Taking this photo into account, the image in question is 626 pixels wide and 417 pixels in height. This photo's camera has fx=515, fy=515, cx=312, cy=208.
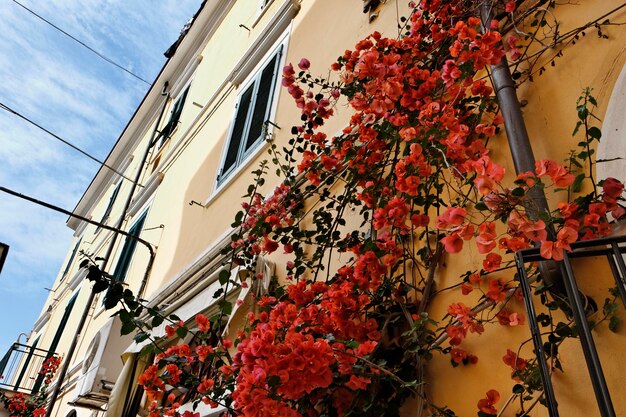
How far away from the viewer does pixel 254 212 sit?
4.19 meters

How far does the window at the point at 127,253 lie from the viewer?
9134mm

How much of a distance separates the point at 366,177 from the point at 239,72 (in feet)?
14.7

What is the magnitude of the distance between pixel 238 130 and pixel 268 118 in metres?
0.91

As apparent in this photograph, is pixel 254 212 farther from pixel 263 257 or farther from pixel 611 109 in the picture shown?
pixel 611 109

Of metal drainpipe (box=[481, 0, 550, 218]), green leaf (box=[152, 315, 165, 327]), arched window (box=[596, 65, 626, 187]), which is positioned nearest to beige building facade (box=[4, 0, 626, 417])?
arched window (box=[596, 65, 626, 187])

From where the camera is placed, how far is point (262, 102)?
6.13 m

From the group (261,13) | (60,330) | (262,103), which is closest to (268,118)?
(262,103)

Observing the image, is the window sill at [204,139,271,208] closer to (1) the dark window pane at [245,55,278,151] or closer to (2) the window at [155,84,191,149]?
(1) the dark window pane at [245,55,278,151]

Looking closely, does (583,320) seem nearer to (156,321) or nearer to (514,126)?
(514,126)

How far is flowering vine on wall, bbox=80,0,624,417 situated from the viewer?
6.10 feet

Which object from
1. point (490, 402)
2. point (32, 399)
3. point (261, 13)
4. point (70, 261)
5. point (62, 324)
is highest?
point (70, 261)

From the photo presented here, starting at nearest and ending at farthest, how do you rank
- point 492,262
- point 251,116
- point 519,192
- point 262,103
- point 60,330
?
point 519,192
point 492,262
point 262,103
point 251,116
point 60,330

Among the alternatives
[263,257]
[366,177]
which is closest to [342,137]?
[366,177]

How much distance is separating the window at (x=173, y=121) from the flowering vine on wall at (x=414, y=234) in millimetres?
6960
